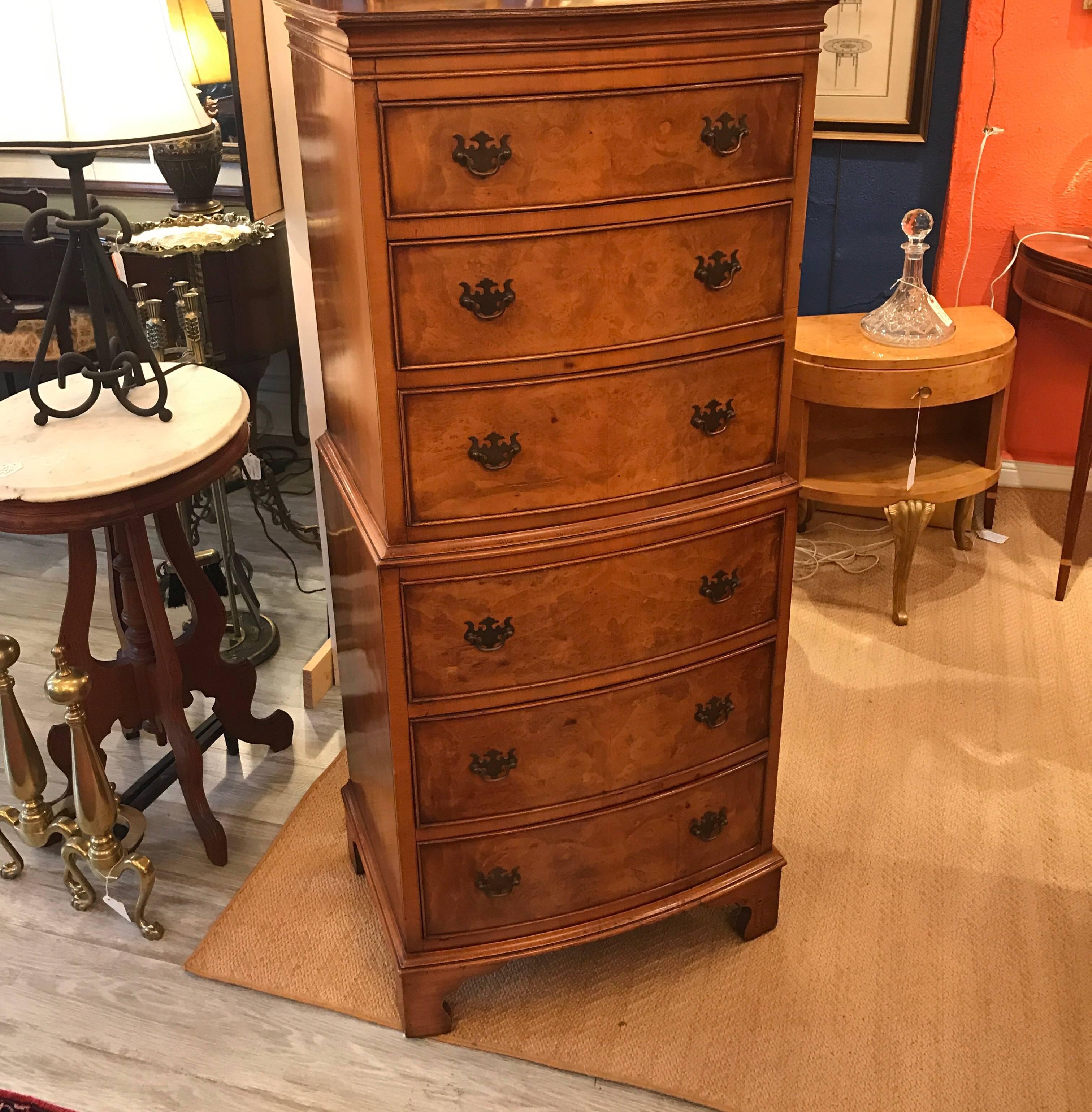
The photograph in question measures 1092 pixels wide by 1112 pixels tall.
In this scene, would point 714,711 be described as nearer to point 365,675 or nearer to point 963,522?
point 365,675

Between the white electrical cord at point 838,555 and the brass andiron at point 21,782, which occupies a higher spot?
the brass andiron at point 21,782

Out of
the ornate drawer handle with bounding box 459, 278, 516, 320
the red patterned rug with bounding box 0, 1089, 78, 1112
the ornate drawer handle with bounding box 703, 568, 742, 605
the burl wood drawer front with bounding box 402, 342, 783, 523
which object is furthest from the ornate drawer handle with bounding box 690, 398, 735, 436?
the red patterned rug with bounding box 0, 1089, 78, 1112

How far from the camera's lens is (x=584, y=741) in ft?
5.75

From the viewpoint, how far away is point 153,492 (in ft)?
6.24

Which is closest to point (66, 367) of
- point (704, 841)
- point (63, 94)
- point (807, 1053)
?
point (63, 94)

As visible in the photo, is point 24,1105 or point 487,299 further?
point 24,1105

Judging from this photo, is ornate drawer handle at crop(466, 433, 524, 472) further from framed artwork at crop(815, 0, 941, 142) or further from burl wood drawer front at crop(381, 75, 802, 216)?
framed artwork at crop(815, 0, 941, 142)

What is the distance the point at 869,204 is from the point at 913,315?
567 mm

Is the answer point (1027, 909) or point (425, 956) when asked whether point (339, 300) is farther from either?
point (1027, 909)

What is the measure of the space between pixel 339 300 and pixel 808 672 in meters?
1.62

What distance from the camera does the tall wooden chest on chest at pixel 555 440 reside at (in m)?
1.36

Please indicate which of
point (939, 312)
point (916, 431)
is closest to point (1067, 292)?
point (939, 312)

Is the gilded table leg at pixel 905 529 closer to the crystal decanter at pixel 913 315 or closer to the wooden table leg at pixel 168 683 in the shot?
the crystal decanter at pixel 913 315

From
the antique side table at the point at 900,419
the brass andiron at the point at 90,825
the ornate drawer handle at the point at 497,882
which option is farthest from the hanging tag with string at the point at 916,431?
the brass andiron at the point at 90,825
